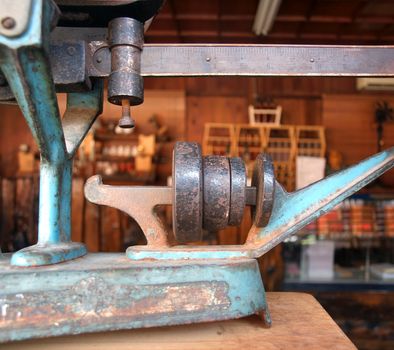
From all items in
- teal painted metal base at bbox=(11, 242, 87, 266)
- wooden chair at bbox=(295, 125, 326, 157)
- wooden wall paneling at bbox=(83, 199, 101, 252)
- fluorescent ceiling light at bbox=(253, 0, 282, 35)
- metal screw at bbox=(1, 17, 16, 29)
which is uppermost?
fluorescent ceiling light at bbox=(253, 0, 282, 35)

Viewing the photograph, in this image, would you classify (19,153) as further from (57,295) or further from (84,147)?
(57,295)

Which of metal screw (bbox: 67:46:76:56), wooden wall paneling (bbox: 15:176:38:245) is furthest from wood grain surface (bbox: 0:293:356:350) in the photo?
wooden wall paneling (bbox: 15:176:38:245)

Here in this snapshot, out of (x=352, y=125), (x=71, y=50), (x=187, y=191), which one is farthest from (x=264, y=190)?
(x=352, y=125)

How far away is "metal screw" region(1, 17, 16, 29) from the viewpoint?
0.69 metres

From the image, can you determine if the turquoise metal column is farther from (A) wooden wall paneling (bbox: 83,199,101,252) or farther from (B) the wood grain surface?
(A) wooden wall paneling (bbox: 83,199,101,252)

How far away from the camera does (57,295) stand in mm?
787

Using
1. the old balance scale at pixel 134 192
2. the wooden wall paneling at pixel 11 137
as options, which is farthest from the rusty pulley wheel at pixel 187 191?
the wooden wall paneling at pixel 11 137

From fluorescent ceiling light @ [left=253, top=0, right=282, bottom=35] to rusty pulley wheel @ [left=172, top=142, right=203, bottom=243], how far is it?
2.58m

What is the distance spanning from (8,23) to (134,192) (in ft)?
1.43

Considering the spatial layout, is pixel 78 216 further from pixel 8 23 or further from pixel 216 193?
pixel 8 23

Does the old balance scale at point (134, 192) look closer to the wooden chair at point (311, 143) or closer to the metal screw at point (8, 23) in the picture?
the metal screw at point (8, 23)

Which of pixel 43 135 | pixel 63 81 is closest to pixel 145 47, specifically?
pixel 63 81

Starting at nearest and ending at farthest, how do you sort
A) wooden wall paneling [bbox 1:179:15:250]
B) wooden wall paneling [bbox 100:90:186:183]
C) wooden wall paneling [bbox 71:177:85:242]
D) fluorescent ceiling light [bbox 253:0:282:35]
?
fluorescent ceiling light [bbox 253:0:282:35] < wooden wall paneling [bbox 71:177:85:242] < wooden wall paneling [bbox 1:179:15:250] < wooden wall paneling [bbox 100:90:186:183]

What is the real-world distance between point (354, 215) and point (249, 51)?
313 cm
